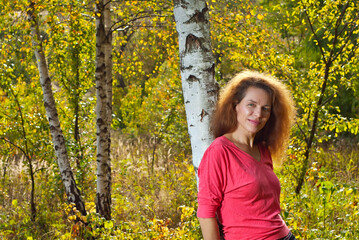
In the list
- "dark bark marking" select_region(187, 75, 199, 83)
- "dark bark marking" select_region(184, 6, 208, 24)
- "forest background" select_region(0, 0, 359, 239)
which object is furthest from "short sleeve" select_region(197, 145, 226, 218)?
"forest background" select_region(0, 0, 359, 239)

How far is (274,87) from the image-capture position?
231 cm

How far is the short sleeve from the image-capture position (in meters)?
1.99

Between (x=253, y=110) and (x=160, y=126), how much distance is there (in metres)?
5.70

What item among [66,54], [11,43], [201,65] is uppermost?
[66,54]

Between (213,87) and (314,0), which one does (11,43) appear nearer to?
(213,87)

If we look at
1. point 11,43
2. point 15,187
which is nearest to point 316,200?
point 11,43

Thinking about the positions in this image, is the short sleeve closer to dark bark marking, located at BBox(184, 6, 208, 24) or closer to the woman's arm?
the woman's arm

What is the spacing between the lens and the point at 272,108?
2.40 metres

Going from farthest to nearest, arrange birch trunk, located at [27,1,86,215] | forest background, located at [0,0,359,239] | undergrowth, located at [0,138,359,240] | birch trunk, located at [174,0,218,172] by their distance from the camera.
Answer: birch trunk, located at [27,1,86,215]
forest background, located at [0,0,359,239]
undergrowth, located at [0,138,359,240]
birch trunk, located at [174,0,218,172]

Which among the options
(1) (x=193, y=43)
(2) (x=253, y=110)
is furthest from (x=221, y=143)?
(1) (x=193, y=43)

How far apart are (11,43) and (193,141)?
2.44m

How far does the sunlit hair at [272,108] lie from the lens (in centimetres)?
224

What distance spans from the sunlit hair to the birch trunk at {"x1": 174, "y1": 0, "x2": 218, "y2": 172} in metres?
0.07

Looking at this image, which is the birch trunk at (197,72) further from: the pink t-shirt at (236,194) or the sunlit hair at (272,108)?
the pink t-shirt at (236,194)
